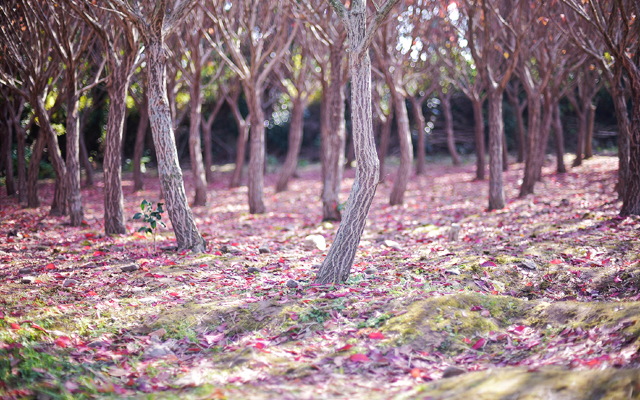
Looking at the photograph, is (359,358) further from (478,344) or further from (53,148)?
(53,148)

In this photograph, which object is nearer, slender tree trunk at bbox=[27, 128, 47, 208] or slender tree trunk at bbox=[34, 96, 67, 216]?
slender tree trunk at bbox=[34, 96, 67, 216]

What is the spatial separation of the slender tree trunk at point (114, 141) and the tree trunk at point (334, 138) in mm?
4010

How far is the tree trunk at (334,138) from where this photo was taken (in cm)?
965

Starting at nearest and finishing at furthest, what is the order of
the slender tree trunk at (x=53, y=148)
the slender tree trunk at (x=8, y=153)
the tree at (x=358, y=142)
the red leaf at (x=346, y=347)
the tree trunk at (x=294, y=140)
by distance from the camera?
the red leaf at (x=346, y=347), the tree at (x=358, y=142), the slender tree trunk at (x=53, y=148), the slender tree trunk at (x=8, y=153), the tree trunk at (x=294, y=140)

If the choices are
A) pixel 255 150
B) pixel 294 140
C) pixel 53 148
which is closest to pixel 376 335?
pixel 255 150

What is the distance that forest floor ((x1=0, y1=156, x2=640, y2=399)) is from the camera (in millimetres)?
3188

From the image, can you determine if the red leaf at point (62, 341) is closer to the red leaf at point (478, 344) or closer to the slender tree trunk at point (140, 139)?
the red leaf at point (478, 344)

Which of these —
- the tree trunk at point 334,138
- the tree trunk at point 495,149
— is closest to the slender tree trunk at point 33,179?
the tree trunk at point 334,138

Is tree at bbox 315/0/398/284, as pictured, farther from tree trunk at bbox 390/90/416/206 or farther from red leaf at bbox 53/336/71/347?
tree trunk at bbox 390/90/416/206

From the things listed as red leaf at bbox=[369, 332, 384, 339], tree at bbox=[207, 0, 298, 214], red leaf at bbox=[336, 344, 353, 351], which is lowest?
red leaf at bbox=[336, 344, 353, 351]

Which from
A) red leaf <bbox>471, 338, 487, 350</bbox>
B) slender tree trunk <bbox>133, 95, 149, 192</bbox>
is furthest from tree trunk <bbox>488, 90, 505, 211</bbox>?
slender tree trunk <bbox>133, 95, 149, 192</bbox>

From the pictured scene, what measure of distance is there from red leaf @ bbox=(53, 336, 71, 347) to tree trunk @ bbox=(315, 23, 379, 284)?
2501mm

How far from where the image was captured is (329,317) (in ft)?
14.1

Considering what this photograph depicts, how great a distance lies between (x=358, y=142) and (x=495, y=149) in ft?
20.1
